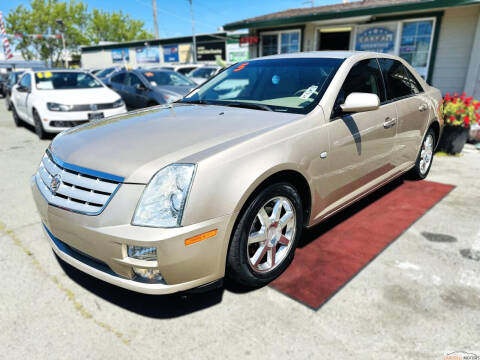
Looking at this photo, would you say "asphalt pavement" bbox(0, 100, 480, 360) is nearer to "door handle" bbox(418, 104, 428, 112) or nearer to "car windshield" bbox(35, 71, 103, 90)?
"door handle" bbox(418, 104, 428, 112)

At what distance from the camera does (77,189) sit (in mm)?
2199

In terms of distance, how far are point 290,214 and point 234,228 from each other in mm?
583

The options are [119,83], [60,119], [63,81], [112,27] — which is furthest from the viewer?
[112,27]

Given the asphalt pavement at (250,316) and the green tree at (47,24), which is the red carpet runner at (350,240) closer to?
the asphalt pavement at (250,316)

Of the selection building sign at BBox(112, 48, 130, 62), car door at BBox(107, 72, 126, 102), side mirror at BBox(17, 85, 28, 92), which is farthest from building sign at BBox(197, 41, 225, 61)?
side mirror at BBox(17, 85, 28, 92)

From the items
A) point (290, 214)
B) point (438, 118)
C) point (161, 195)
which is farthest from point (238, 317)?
point (438, 118)

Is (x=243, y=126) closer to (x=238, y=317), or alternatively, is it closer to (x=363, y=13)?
(x=238, y=317)

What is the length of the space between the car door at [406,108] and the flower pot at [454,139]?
2442 mm

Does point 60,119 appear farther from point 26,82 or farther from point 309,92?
point 309,92

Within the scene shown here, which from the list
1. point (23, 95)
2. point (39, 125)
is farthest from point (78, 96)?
point (23, 95)

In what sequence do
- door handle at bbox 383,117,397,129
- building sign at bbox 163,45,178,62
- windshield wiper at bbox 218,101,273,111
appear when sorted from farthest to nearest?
building sign at bbox 163,45,178,62, door handle at bbox 383,117,397,129, windshield wiper at bbox 218,101,273,111

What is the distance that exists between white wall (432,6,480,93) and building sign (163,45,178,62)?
85.7ft

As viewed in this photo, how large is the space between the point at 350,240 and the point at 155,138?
1997 millimetres

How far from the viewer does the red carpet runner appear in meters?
2.63
